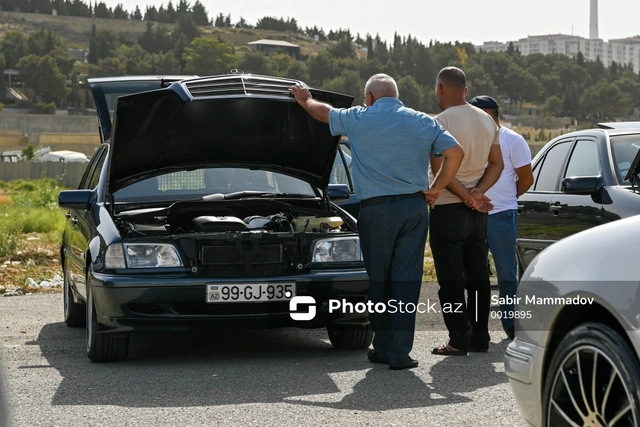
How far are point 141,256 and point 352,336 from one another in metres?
1.56

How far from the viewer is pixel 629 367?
3.37 metres

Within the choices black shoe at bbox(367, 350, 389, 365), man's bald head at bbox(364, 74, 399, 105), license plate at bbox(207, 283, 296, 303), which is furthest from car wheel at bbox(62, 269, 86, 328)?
man's bald head at bbox(364, 74, 399, 105)

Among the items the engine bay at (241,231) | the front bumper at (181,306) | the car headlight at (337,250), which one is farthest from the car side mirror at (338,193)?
the front bumper at (181,306)

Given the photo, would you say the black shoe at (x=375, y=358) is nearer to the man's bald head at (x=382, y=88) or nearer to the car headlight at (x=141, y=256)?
the car headlight at (x=141, y=256)

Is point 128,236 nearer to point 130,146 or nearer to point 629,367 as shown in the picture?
point 130,146

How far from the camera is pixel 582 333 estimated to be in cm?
367

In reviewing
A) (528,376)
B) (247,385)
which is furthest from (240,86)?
(528,376)

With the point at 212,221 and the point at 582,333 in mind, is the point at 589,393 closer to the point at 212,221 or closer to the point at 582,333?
the point at 582,333

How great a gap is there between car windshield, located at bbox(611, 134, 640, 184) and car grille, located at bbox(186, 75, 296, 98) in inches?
102

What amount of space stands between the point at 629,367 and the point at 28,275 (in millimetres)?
10985

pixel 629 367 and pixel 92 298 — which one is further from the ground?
pixel 629 367

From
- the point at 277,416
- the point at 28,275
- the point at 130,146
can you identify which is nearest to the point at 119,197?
the point at 130,146

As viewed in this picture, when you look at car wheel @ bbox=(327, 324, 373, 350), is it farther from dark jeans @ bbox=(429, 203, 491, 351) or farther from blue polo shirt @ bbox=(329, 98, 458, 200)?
blue polo shirt @ bbox=(329, 98, 458, 200)

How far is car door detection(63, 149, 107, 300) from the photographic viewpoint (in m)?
7.74
